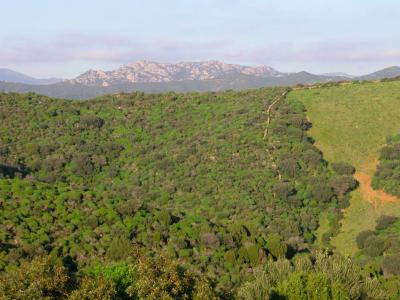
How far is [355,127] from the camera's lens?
59.9 metres

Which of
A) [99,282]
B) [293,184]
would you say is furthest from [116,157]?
[99,282]

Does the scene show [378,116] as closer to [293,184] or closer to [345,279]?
[293,184]

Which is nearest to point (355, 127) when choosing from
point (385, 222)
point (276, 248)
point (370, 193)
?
point (370, 193)

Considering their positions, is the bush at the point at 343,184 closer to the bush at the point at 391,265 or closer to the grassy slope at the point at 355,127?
the grassy slope at the point at 355,127

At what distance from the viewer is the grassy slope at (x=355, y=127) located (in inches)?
1802

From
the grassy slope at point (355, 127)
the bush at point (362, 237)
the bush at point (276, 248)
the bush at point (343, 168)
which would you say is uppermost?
the grassy slope at point (355, 127)

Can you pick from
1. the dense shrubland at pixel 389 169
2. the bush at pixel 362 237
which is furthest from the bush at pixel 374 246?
the dense shrubland at pixel 389 169

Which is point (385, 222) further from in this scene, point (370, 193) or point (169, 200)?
point (169, 200)

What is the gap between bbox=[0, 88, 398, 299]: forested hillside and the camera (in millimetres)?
20375

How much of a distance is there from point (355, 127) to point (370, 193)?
43.2 ft

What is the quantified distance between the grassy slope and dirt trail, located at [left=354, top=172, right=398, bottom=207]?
1.85 ft

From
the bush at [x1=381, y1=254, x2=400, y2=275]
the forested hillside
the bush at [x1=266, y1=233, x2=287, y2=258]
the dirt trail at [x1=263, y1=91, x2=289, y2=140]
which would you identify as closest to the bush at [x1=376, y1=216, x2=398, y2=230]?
the forested hillside

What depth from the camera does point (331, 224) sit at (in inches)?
1785

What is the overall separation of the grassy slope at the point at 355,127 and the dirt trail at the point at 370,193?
22.2 inches
